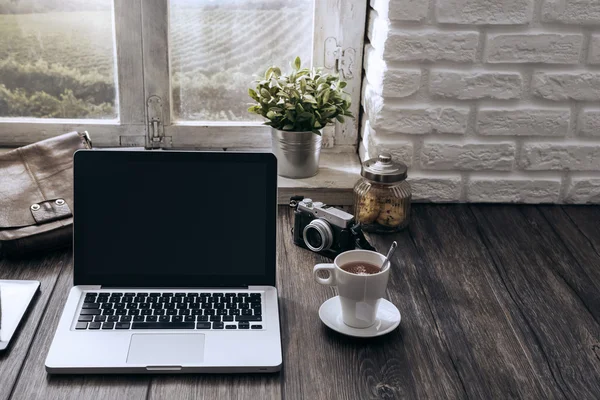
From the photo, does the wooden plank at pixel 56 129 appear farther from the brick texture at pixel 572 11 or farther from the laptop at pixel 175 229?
the brick texture at pixel 572 11

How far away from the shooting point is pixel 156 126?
1.85 metres

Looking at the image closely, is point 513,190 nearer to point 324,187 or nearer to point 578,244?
point 578,244

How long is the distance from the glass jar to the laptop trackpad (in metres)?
0.55

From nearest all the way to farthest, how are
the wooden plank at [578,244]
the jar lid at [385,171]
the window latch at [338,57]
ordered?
the wooden plank at [578,244], the jar lid at [385,171], the window latch at [338,57]

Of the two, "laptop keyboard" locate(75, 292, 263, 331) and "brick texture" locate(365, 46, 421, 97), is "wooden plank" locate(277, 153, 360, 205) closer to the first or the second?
"brick texture" locate(365, 46, 421, 97)

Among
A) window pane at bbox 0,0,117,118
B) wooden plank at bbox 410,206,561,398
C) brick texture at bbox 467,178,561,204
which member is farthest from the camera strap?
window pane at bbox 0,0,117,118

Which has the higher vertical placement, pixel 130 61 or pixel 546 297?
pixel 130 61

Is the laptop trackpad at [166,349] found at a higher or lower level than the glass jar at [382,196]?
lower

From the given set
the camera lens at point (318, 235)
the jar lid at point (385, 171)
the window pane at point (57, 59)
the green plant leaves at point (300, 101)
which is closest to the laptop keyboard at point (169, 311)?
the camera lens at point (318, 235)

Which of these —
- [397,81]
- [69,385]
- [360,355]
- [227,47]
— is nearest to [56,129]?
[227,47]

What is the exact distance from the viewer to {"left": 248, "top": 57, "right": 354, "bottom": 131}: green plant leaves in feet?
5.35

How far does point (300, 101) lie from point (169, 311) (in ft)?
2.10

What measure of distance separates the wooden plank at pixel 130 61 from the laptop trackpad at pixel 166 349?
2.81 ft

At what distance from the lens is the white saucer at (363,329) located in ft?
3.83
